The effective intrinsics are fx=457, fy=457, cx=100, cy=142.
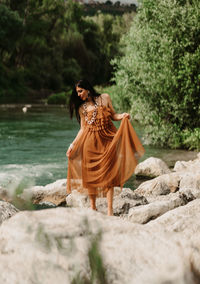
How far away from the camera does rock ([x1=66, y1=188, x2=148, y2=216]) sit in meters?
7.70

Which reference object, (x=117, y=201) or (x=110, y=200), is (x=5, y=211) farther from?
(x=117, y=201)

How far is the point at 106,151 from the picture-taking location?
22.0 ft

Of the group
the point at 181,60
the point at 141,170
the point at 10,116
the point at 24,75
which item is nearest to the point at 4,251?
the point at 141,170

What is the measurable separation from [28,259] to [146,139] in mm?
14496

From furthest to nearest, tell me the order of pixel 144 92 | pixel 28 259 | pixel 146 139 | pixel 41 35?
1. pixel 41 35
2. pixel 146 139
3. pixel 144 92
4. pixel 28 259

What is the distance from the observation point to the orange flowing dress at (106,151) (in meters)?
6.64

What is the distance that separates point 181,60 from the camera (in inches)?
585

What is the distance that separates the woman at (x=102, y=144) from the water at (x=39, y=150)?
1.51 metres

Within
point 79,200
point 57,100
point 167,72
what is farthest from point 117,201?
point 57,100

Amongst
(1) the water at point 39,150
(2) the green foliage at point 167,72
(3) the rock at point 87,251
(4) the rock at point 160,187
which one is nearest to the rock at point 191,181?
(4) the rock at point 160,187

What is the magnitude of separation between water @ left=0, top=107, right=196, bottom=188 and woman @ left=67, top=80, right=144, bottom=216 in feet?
4.96

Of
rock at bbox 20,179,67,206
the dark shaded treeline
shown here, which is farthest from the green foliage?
the dark shaded treeline

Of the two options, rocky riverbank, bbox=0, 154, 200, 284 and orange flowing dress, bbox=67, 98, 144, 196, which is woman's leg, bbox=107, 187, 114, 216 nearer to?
orange flowing dress, bbox=67, 98, 144, 196

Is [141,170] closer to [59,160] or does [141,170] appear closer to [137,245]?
[59,160]
